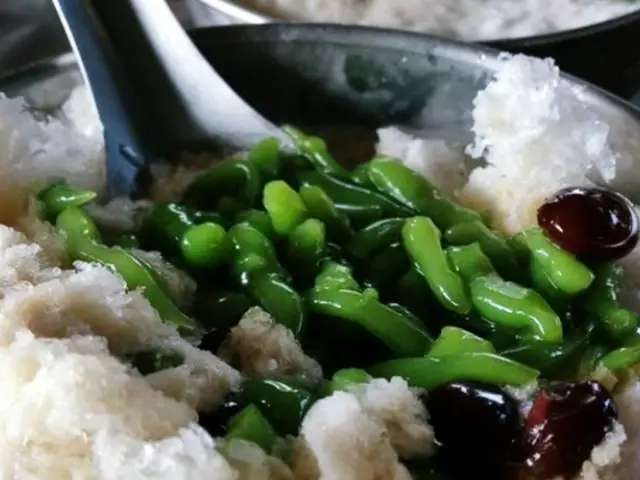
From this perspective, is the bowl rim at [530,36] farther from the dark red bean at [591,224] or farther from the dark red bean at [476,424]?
the dark red bean at [476,424]

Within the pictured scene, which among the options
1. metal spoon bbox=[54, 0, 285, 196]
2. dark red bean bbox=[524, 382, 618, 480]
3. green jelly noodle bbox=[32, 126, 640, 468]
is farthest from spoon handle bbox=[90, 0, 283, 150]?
dark red bean bbox=[524, 382, 618, 480]

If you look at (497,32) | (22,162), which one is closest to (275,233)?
(22,162)

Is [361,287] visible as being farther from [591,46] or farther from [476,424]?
[591,46]

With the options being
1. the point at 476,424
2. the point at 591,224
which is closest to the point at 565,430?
the point at 476,424

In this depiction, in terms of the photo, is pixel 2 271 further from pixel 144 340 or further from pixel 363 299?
pixel 363 299

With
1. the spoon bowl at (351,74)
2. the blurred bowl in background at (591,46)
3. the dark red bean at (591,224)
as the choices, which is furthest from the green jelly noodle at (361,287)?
the blurred bowl in background at (591,46)

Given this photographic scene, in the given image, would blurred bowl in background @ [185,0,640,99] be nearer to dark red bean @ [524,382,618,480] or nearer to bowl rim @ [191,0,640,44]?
bowl rim @ [191,0,640,44]
